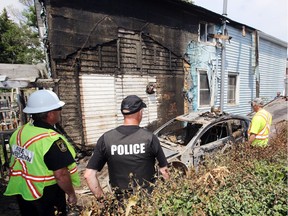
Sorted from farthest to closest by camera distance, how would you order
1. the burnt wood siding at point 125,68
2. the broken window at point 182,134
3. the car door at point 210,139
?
the burnt wood siding at point 125,68 < the broken window at point 182,134 < the car door at point 210,139

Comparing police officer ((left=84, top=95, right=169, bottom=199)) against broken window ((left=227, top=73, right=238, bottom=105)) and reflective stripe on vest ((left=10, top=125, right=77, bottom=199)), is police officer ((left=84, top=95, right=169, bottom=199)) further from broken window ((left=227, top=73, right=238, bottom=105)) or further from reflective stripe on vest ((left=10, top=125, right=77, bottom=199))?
broken window ((left=227, top=73, right=238, bottom=105))

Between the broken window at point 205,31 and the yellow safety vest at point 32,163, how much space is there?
10017 mm

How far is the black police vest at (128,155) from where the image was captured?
86.4 inches

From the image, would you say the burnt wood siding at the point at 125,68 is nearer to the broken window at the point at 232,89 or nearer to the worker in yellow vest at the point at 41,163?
the broken window at the point at 232,89

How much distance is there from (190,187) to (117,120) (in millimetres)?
6034

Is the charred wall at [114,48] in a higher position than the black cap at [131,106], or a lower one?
higher

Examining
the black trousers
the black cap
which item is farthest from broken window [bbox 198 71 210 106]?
the black trousers

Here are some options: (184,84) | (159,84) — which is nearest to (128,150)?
(159,84)

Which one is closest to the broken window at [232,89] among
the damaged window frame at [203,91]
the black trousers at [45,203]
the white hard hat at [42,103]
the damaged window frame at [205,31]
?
the damaged window frame at [203,91]

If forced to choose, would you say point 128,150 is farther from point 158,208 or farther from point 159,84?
point 159,84

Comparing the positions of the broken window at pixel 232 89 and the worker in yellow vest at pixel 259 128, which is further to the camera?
the broken window at pixel 232 89

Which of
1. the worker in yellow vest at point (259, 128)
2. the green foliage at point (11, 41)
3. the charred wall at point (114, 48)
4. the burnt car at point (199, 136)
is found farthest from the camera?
the green foliage at point (11, 41)

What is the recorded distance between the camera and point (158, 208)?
64.2 inches

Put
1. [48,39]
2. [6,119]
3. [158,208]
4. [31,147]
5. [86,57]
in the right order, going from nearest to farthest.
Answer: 1. [158,208]
2. [31,147]
3. [48,39]
4. [86,57]
5. [6,119]
